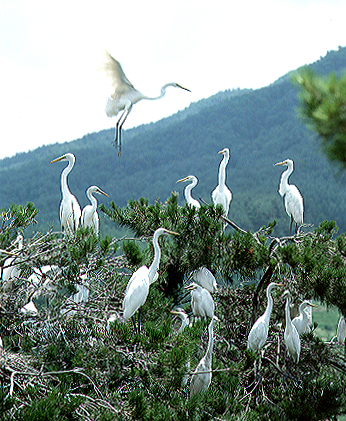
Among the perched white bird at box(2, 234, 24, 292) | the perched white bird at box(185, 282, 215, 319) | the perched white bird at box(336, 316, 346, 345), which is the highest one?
the perched white bird at box(2, 234, 24, 292)

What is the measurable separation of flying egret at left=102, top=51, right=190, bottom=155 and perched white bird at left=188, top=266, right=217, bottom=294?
1825mm

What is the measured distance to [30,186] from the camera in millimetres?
41188

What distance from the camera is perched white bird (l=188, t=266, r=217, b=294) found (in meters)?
4.77

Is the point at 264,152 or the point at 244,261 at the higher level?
the point at 244,261

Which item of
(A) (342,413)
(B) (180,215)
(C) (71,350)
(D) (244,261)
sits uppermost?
(B) (180,215)

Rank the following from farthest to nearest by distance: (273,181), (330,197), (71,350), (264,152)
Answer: (264,152) < (273,181) < (330,197) < (71,350)

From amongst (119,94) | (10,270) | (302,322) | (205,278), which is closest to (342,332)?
(302,322)

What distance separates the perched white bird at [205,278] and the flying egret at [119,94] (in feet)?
5.99

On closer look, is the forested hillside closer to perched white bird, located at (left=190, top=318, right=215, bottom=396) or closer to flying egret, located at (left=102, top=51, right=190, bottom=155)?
flying egret, located at (left=102, top=51, right=190, bottom=155)

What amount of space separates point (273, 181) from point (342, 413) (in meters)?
37.6

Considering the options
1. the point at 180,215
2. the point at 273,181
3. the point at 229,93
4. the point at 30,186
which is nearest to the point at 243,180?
the point at 273,181

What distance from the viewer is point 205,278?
479 cm

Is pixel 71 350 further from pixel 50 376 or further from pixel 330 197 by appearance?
pixel 330 197

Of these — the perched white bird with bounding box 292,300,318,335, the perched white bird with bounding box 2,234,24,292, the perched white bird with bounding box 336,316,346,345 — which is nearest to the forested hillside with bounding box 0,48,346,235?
the perched white bird with bounding box 336,316,346,345
